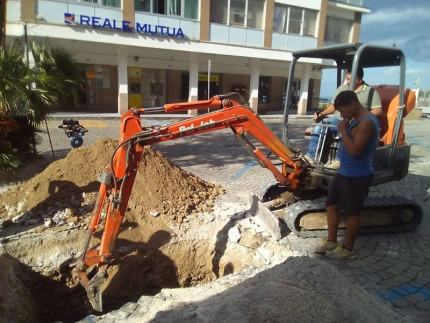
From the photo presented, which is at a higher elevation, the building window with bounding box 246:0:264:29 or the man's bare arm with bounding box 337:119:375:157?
the building window with bounding box 246:0:264:29

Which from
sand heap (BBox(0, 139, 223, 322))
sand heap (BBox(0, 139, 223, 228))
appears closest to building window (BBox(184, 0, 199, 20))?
sand heap (BBox(0, 139, 223, 228))


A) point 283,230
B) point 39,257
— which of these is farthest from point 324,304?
point 39,257

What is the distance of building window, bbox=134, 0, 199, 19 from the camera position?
56.5ft

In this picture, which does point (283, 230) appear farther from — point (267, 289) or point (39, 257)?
point (39, 257)

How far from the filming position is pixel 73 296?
14.8 feet

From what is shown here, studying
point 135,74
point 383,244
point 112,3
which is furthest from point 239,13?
point 383,244

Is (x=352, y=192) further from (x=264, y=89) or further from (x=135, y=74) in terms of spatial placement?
(x=264, y=89)

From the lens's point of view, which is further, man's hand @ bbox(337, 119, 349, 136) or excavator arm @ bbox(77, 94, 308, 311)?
man's hand @ bbox(337, 119, 349, 136)

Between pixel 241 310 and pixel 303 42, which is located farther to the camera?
pixel 303 42

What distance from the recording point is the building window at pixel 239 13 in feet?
63.4

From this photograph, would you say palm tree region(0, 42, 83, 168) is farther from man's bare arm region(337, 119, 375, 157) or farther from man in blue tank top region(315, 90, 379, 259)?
man's bare arm region(337, 119, 375, 157)

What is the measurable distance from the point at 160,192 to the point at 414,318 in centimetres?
408

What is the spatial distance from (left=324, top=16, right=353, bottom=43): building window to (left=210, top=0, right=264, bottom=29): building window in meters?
6.80

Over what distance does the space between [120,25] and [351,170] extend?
1583cm
